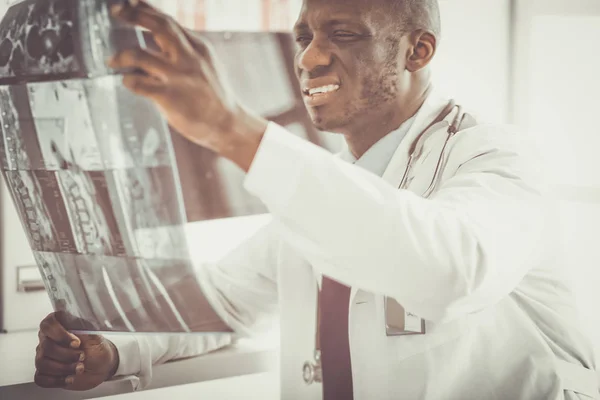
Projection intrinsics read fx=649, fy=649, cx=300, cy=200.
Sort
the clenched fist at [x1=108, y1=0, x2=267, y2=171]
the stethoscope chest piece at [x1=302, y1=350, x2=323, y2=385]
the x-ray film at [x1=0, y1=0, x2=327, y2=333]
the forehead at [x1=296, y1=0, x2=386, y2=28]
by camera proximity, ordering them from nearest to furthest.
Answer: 1. the clenched fist at [x1=108, y1=0, x2=267, y2=171]
2. the x-ray film at [x1=0, y1=0, x2=327, y2=333]
3. the forehead at [x1=296, y1=0, x2=386, y2=28]
4. the stethoscope chest piece at [x1=302, y1=350, x2=323, y2=385]

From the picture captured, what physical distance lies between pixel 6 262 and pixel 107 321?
0.19 metres

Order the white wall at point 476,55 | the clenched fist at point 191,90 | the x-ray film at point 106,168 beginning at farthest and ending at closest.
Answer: the white wall at point 476,55 → the x-ray film at point 106,168 → the clenched fist at point 191,90

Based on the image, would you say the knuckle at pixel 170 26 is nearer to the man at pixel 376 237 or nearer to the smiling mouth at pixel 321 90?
the man at pixel 376 237

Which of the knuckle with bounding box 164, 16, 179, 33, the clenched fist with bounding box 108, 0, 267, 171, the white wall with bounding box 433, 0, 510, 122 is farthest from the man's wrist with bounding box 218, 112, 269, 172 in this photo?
the white wall with bounding box 433, 0, 510, 122

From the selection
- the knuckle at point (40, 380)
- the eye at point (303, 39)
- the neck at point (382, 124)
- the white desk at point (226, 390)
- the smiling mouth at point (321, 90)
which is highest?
the eye at point (303, 39)

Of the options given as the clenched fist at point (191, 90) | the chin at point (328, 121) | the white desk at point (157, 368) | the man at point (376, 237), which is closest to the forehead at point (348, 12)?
the man at point (376, 237)

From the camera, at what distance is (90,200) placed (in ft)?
2.90

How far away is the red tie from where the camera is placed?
40.4 inches

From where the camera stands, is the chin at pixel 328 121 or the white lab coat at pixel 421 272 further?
the chin at pixel 328 121

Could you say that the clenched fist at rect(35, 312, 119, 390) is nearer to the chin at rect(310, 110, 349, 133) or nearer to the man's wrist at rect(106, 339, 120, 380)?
the man's wrist at rect(106, 339, 120, 380)

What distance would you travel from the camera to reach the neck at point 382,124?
1038mm

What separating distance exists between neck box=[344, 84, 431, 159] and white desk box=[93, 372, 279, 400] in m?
0.45

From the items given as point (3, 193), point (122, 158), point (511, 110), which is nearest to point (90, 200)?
point (122, 158)

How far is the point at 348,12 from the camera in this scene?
0.95 m
